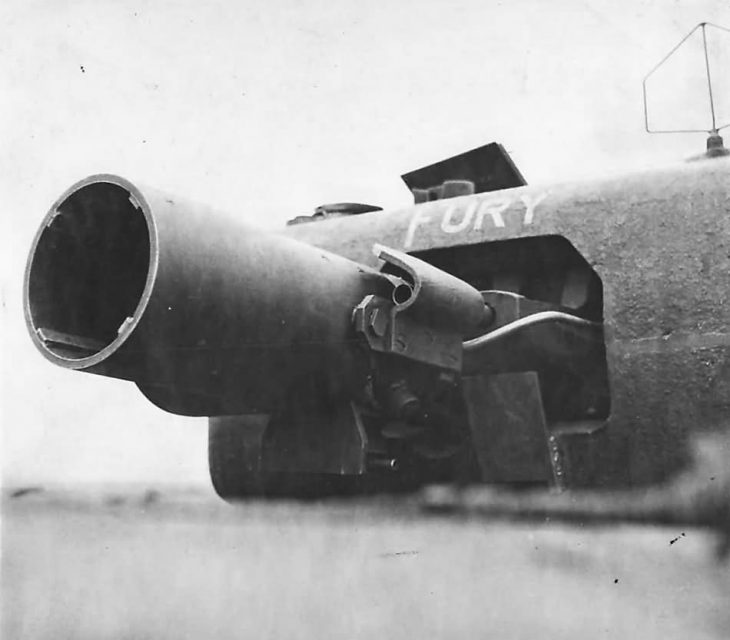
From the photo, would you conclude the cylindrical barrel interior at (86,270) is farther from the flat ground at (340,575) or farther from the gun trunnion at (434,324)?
the flat ground at (340,575)

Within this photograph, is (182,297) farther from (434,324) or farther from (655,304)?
(655,304)

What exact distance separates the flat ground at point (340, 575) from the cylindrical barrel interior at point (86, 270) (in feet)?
3.01

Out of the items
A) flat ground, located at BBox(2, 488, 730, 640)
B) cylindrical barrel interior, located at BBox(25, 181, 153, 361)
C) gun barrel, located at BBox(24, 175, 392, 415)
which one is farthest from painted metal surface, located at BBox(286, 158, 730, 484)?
cylindrical barrel interior, located at BBox(25, 181, 153, 361)

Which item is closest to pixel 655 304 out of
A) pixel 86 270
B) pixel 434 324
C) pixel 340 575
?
pixel 434 324

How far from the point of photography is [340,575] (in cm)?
251

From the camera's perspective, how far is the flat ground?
2.23 metres

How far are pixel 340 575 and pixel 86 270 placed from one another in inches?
39.9

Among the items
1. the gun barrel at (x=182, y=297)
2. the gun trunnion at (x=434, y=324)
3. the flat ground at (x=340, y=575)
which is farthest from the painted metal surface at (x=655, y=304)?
the gun barrel at (x=182, y=297)

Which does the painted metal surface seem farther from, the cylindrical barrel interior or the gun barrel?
the cylindrical barrel interior

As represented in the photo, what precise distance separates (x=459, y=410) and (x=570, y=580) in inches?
19.0

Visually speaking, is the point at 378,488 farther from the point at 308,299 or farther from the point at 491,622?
the point at 308,299

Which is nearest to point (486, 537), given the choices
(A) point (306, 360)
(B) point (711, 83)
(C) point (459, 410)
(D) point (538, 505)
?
(D) point (538, 505)

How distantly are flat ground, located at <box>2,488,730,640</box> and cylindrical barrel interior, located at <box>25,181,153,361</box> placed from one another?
92cm

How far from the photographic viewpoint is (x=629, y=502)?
2.29m
